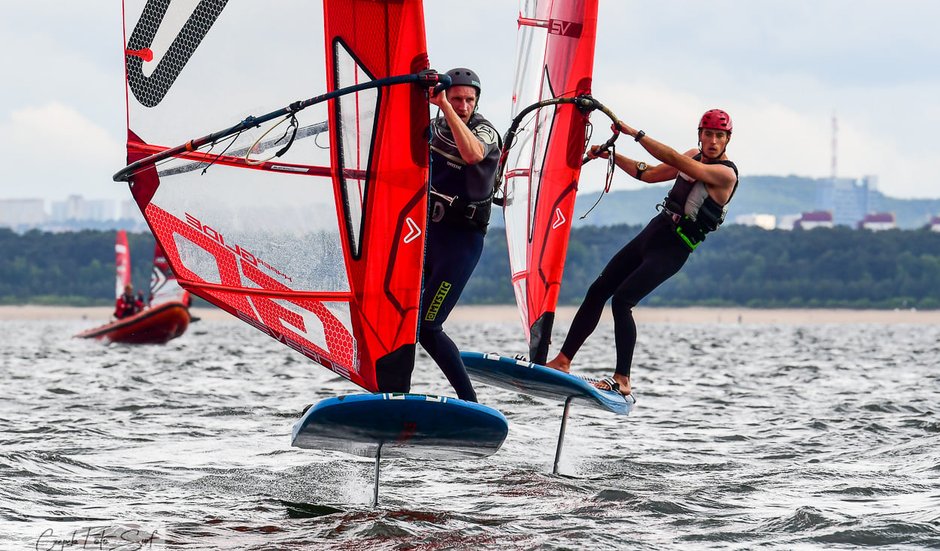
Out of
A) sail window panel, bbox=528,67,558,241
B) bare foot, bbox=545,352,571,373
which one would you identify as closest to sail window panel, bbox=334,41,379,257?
bare foot, bbox=545,352,571,373

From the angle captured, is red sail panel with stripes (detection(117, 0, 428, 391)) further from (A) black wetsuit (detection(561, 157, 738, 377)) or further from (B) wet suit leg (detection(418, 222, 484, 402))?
(A) black wetsuit (detection(561, 157, 738, 377))

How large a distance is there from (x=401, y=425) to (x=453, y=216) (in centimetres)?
137

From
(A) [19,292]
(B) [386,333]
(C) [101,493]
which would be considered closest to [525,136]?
(B) [386,333]

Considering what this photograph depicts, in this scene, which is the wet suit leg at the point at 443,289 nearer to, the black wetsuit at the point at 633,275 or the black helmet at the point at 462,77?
the black helmet at the point at 462,77

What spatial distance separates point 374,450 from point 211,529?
43.8 inches

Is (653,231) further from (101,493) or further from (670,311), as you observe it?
(670,311)

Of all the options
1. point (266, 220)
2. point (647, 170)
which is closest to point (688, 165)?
point (647, 170)

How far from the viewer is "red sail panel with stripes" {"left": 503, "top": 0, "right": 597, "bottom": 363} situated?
1036cm

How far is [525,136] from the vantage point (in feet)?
35.2

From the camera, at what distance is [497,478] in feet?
29.0

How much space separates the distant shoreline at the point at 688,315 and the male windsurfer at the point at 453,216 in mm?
79742

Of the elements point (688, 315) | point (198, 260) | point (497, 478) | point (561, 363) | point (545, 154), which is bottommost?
point (688, 315)

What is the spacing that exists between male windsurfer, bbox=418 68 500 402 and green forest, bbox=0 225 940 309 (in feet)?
268

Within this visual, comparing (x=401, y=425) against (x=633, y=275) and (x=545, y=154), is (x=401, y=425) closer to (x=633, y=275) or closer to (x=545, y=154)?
(x=633, y=275)
